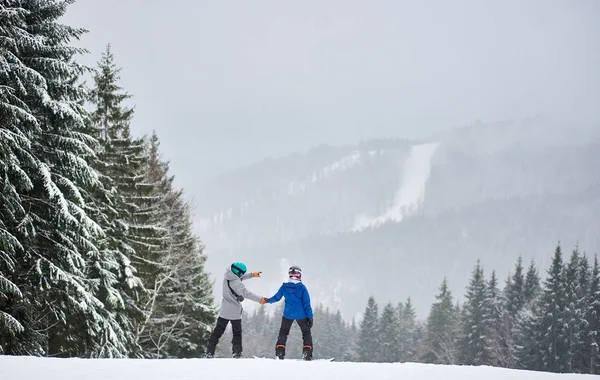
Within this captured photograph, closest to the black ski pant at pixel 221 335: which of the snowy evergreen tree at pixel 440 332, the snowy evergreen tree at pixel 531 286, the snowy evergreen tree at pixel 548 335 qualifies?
the snowy evergreen tree at pixel 548 335

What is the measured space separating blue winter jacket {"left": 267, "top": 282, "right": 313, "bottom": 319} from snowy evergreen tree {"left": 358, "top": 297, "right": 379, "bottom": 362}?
81307 mm

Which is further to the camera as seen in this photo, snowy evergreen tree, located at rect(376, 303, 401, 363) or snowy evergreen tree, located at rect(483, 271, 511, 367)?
snowy evergreen tree, located at rect(376, 303, 401, 363)

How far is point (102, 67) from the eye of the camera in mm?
21969

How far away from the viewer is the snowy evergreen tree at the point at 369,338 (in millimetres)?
91062

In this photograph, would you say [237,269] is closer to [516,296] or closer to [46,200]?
[46,200]

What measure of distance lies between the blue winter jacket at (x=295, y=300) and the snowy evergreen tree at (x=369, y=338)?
8131 centimetres

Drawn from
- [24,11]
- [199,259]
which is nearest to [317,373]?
[24,11]

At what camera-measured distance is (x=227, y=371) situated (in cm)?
921

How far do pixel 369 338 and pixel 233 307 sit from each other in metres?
83.4

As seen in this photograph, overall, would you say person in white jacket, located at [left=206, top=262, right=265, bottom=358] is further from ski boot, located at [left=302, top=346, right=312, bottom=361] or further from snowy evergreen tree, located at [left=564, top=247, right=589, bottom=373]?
snowy evergreen tree, located at [left=564, top=247, right=589, bottom=373]

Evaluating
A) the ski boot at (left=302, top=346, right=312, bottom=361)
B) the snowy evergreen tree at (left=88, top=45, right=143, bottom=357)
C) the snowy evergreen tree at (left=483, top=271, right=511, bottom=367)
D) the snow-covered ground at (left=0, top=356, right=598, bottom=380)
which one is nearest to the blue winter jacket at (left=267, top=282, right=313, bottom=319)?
the ski boot at (left=302, top=346, right=312, bottom=361)

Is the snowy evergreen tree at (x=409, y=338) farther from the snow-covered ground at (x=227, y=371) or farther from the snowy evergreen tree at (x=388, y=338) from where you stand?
the snow-covered ground at (x=227, y=371)

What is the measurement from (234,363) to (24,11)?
372 inches

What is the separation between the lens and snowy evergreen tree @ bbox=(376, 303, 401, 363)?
90.2 m
